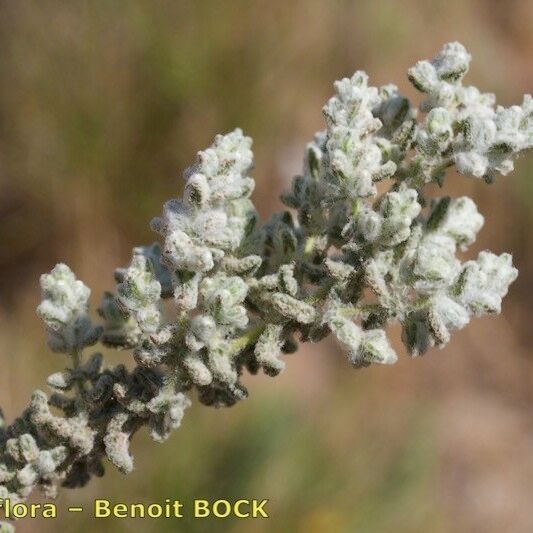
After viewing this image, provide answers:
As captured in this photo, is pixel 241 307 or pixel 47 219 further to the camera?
pixel 47 219

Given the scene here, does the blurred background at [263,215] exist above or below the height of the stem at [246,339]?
above

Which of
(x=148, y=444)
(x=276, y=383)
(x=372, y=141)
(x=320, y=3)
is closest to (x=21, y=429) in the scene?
(x=372, y=141)

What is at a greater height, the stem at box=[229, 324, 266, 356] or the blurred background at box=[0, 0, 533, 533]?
the blurred background at box=[0, 0, 533, 533]

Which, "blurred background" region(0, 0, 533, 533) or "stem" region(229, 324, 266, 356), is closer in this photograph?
"stem" region(229, 324, 266, 356)

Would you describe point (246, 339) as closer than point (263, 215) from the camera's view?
Yes

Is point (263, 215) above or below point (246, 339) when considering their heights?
above

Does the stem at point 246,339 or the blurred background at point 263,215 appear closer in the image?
the stem at point 246,339

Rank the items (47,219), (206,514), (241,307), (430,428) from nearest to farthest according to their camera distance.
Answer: (241,307) → (206,514) → (430,428) → (47,219)

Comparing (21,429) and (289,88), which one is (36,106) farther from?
(21,429)
